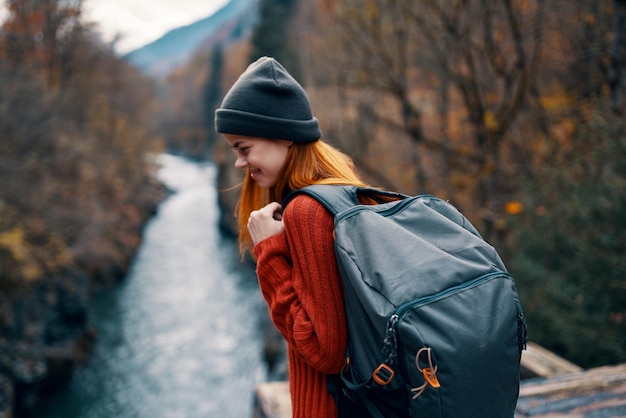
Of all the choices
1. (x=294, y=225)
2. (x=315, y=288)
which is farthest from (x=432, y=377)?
(x=294, y=225)

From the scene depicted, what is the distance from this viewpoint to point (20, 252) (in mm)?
11062

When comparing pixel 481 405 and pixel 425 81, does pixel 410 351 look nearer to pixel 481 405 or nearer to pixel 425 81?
pixel 481 405

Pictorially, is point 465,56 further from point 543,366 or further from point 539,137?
point 543,366

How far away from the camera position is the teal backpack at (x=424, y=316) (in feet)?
3.75

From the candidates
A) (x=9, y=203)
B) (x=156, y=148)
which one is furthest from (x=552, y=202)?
(x=156, y=148)

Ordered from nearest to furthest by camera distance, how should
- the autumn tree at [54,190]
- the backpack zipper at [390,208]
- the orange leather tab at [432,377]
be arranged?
1. the orange leather tab at [432,377]
2. the backpack zipper at [390,208]
3. the autumn tree at [54,190]

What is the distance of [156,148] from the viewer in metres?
37.7

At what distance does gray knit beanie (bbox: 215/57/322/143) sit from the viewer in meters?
1.46

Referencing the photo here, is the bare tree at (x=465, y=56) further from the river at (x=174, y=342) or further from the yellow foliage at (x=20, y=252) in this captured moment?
the yellow foliage at (x=20, y=252)

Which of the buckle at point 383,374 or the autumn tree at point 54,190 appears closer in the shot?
the buckle at point 383,374

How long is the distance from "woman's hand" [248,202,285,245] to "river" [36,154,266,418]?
11.0 metres

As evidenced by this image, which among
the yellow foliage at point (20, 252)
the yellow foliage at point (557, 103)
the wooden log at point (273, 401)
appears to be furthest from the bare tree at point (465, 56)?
the yellow foliage at point (20, 252)

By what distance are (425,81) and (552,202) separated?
8.99 m

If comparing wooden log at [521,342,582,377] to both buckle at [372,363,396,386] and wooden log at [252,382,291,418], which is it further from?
buckle at [372,363,396,386]
